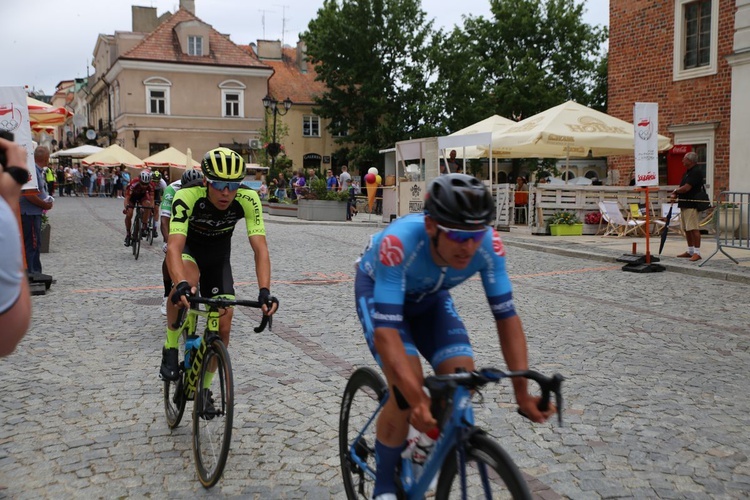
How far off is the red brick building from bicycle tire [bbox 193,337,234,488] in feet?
61.9

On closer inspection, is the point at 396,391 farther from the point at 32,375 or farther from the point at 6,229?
the point at 32,375

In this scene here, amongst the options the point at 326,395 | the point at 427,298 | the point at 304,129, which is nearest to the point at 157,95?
the point at 304,129

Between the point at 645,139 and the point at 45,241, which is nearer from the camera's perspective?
the point at 645,139

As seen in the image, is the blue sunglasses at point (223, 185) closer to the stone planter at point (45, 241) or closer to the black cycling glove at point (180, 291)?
the black cycling glove at point (180, 291)

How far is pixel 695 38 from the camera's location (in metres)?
22.7

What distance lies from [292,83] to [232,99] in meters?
6.62

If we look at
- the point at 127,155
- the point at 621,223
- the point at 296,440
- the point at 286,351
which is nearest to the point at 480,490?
the point at 296,440

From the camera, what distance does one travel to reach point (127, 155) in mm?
36656

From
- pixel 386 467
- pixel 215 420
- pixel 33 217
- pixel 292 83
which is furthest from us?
pixel 292 83

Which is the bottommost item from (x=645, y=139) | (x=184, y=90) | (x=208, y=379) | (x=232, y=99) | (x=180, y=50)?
(x=208, y=379)

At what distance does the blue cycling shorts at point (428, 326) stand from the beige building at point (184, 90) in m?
51.3

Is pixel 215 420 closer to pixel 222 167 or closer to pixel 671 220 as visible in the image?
pixel 222 167

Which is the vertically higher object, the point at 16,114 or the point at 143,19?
the point at 143,19

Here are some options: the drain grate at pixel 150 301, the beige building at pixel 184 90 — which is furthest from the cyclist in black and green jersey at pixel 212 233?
the beige building at pixel 184 90
